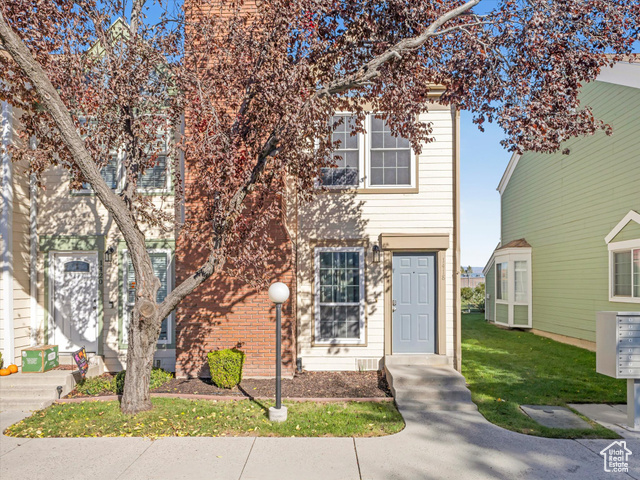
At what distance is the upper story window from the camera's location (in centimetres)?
885

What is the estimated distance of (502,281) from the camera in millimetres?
16141

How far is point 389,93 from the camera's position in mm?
6668

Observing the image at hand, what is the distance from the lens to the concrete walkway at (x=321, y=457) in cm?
456

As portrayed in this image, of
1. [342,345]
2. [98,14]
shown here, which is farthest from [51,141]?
[342,345]

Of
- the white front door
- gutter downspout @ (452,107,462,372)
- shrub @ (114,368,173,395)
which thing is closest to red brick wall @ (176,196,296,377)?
shrub @ (114,368,173,395)

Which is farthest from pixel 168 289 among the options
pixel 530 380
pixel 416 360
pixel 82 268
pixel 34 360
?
pixel 530 380

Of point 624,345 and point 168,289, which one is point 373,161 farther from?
point 624,345

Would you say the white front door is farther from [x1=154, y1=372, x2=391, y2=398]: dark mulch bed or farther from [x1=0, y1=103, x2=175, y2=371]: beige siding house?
[x1=154, y1=372, x2=391, y2=398]: dark mulch bed

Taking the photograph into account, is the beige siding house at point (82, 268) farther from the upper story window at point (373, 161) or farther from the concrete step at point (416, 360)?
the concrete step at point (416, 360)

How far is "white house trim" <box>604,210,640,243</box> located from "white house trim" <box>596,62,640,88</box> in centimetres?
294

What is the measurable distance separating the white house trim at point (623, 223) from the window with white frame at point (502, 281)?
500 cm

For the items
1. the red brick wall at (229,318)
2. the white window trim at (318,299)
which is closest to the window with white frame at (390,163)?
the white window trim at (318,299)

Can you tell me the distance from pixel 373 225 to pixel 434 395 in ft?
11.4

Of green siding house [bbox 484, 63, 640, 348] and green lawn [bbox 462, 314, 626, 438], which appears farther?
green siding house [bbox 484, 63, 640, 348]
